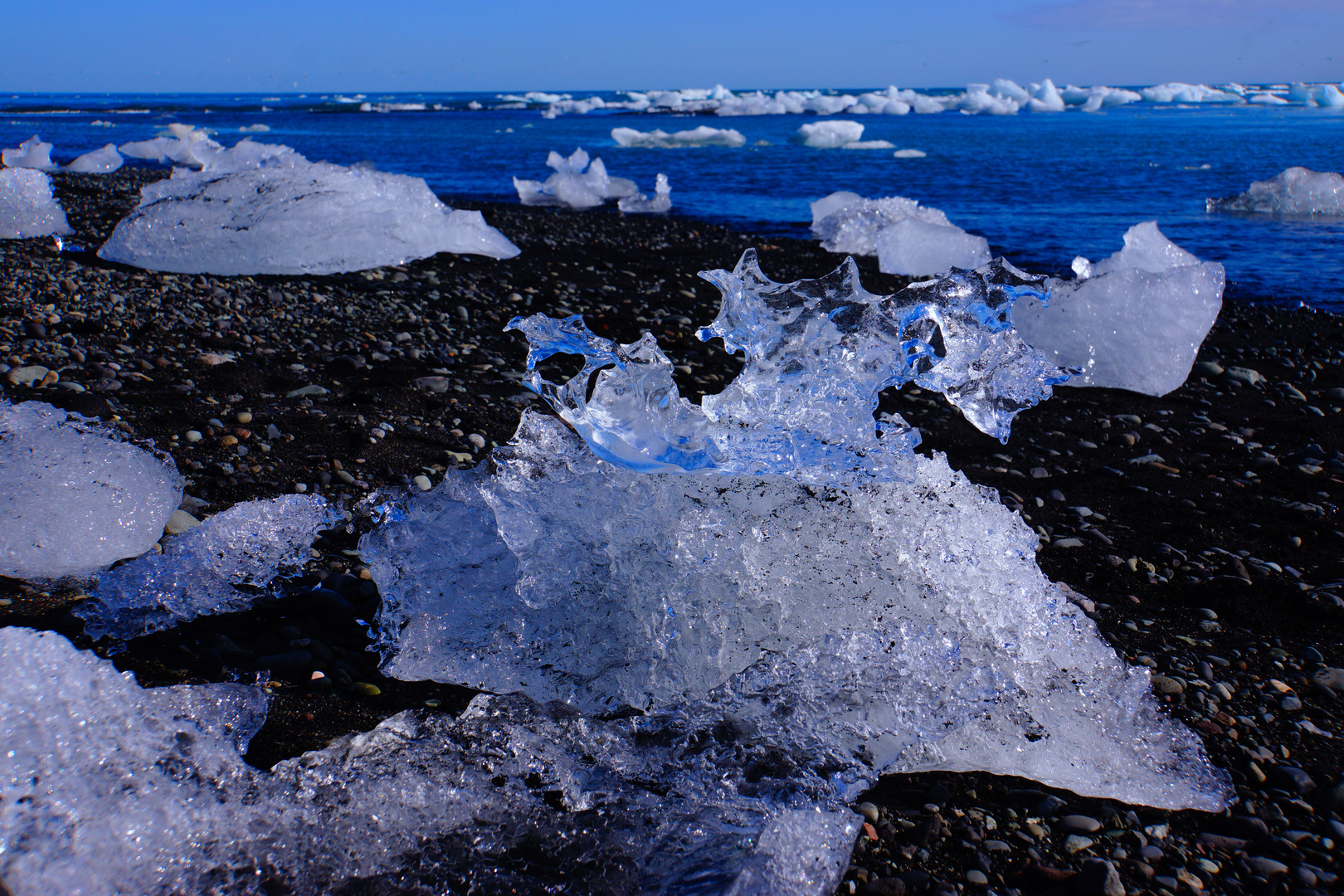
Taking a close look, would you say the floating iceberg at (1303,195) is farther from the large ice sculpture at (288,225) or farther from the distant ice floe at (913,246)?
the large ice sculpture at (288,225)

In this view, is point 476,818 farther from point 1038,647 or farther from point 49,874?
point 1038,647

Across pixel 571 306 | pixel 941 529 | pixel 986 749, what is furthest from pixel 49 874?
pixel 571 306

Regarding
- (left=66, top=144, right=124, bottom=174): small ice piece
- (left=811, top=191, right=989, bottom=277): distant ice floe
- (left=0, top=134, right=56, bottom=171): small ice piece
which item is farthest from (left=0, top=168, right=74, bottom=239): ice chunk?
(left=811, top=191, right=989, bottom=277): distant ice floe

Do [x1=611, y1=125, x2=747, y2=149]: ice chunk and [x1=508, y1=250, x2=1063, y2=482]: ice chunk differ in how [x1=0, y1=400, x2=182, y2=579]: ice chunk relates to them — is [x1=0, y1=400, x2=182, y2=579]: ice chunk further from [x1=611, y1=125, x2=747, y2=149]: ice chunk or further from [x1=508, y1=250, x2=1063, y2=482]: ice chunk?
[x1=611, y1=125, x2=747, y2=149]: ice chunk

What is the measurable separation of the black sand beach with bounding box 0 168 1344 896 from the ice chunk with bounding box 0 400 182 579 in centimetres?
12

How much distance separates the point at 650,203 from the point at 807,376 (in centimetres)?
990

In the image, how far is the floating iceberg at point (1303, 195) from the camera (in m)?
11.8

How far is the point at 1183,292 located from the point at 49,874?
620 centimetres

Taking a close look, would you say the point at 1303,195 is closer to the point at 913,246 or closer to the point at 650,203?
the point at 913,246

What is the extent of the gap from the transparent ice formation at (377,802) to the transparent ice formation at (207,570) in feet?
2.00

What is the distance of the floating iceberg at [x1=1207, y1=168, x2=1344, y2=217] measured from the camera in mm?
11844

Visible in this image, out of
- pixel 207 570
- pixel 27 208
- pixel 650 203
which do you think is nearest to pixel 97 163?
pixel 27 208

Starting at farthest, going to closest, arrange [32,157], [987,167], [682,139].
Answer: [682,139] → [987,167] → [32,157]

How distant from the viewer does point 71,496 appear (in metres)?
2.79
